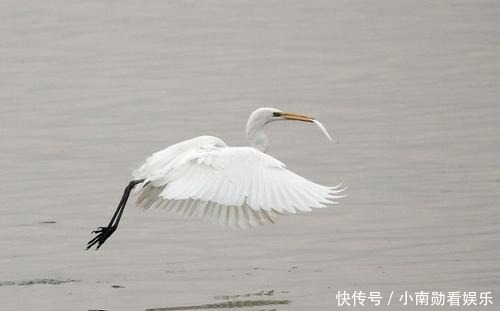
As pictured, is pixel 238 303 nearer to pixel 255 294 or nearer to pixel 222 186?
pixel 255 294

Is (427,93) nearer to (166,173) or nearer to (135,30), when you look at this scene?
(135,30)

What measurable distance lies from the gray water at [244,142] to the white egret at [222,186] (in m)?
0.49

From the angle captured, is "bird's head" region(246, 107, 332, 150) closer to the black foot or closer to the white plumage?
the white plumage

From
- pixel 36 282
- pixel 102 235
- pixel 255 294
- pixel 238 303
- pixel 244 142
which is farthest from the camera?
pixel 244 142

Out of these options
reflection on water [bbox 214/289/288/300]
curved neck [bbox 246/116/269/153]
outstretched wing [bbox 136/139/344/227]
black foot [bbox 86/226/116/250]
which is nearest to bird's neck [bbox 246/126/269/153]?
curved neck [bbox 246/116/269/153]

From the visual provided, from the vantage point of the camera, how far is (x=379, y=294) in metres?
10.8

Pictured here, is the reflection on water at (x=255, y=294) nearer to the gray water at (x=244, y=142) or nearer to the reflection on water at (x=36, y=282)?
the gray water at (x=244, y=142)

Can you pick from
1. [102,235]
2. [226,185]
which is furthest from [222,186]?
[102,235]

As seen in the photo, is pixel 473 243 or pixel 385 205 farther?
pixel 385 205

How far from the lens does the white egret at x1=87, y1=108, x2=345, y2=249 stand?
404 inches

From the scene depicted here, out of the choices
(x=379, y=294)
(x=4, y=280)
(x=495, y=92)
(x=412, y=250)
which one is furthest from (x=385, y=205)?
(x=495, y=92)

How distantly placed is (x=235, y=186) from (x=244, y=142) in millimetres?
4965

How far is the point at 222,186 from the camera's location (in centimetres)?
1052

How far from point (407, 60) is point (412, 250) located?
7.61 meters
